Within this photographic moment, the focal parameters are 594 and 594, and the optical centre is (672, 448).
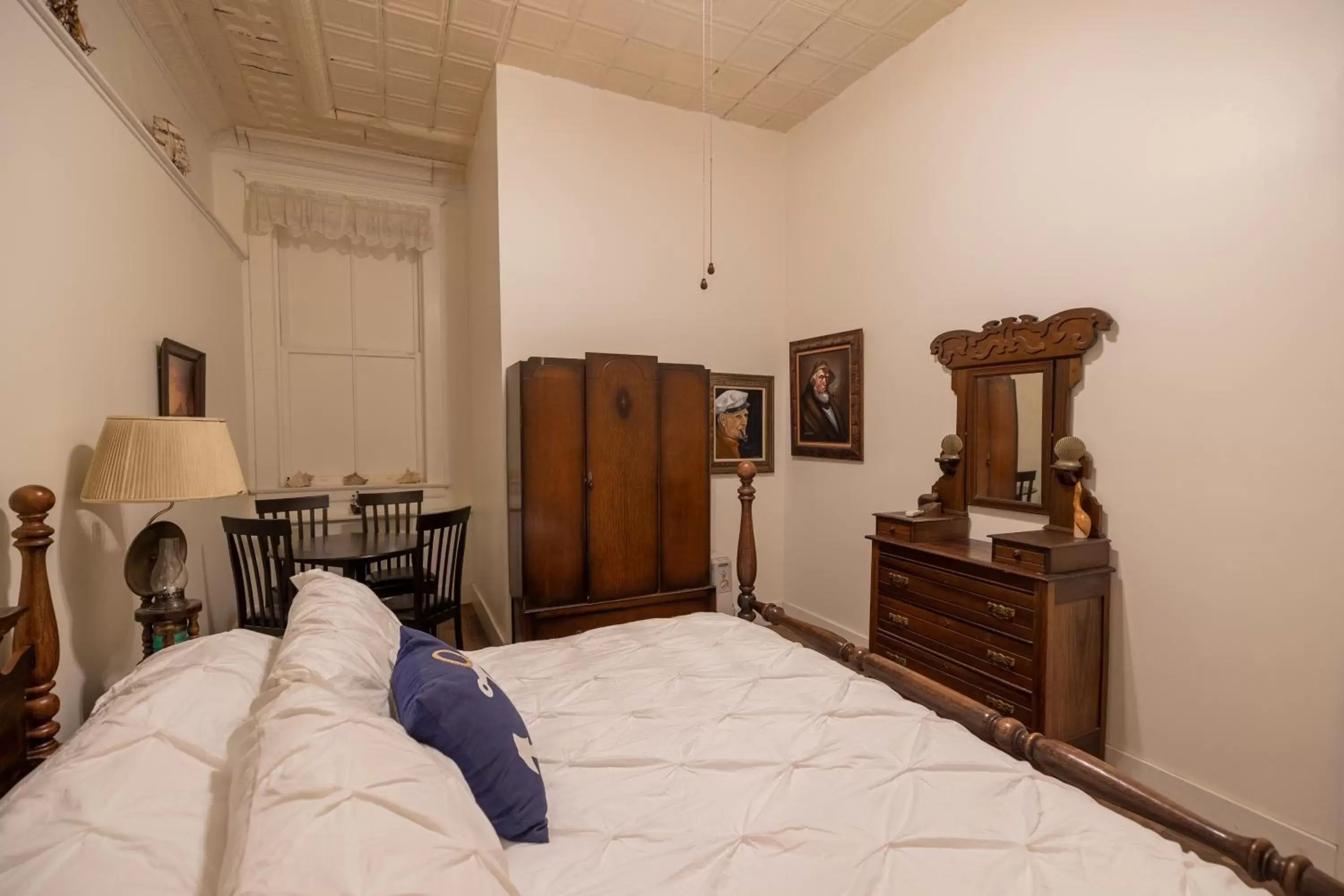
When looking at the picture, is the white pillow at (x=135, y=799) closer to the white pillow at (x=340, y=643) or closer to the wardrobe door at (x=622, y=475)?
the white pillow at (x=340, y=643)

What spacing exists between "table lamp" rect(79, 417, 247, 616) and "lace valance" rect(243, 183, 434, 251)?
2.91 metres

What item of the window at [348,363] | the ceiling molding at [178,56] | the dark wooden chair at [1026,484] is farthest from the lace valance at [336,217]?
the dark wooden chair at [1026,484]

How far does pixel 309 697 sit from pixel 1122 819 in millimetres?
1439

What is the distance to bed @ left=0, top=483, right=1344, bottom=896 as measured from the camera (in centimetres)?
75

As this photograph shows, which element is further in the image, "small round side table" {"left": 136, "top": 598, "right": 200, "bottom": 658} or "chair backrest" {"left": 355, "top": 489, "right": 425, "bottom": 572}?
"chair backrest" {"left": 355, "top": 489, "right": 425, "bottom": 572}

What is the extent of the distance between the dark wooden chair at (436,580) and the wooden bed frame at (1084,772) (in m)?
1.61

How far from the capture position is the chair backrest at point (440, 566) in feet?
9.29

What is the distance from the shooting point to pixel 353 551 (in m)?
2.90

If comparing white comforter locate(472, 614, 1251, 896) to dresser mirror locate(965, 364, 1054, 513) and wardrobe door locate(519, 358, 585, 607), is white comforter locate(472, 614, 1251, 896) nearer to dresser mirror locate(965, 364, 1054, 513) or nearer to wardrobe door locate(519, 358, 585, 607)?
wardrobe door locate(519, 358, 585, 607)

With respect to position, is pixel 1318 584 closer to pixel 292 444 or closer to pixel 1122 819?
pixel 1122 819

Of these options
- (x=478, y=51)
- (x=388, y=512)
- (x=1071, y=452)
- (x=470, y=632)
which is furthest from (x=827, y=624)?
(x=478, y=51)

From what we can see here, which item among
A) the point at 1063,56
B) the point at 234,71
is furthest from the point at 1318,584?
the point at 234,71

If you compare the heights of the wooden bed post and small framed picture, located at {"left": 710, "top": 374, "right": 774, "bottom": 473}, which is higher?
small framed picture, located at {"left": 710, "top": 374, "right": 774, "bottom": 473}

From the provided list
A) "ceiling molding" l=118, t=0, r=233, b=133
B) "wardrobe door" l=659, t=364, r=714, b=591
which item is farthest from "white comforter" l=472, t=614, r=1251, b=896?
"ceiling molding" l=118, t=0, r=233, b=133
